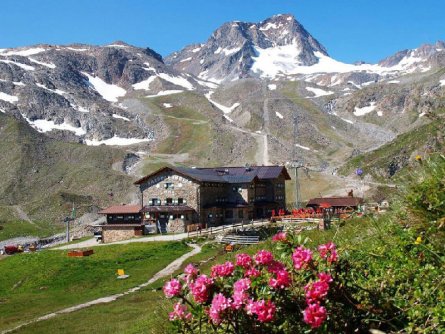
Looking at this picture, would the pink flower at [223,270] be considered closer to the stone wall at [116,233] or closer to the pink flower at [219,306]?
the pink flower at [219,306]

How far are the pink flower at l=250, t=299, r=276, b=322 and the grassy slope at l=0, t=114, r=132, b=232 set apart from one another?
378 feet

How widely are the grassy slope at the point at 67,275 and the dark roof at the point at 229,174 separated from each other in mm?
15108

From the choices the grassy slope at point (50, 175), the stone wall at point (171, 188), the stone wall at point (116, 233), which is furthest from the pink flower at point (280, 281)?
the grassy slope at point (50, 175)

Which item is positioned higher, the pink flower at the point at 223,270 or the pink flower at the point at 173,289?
the pink flower at the point at 223,270

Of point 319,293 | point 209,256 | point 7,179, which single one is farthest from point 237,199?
point 7,179

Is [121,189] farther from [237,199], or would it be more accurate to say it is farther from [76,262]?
[76,262]

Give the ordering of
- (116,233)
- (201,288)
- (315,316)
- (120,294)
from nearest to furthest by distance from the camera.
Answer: (315,316) < (201,288) < (120,294) < (116,233)

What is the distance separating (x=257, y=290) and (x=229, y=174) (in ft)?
214

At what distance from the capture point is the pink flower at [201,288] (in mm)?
5941

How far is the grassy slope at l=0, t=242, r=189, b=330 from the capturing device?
104ft

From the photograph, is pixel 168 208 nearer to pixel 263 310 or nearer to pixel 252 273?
pixel 252 273

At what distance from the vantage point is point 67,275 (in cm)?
4116

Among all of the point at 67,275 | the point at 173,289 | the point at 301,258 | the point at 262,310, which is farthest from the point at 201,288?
the point at 67,275

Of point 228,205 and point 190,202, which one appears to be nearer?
point 190,202
